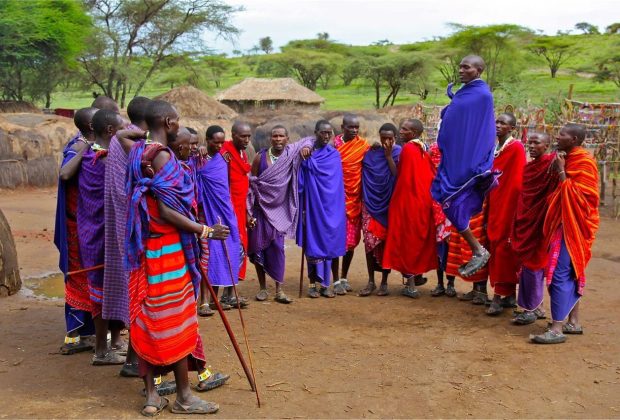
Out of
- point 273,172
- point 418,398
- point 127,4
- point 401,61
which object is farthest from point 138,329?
point 401,61

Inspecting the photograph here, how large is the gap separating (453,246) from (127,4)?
82.5 feet

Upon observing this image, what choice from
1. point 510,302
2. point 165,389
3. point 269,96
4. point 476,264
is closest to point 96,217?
point 165,389

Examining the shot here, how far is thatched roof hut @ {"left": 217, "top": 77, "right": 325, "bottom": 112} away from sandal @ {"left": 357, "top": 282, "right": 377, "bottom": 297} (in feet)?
66.0

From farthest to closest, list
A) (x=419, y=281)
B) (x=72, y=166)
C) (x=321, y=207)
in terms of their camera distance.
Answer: (x=419, y=281) → (x=321, y=207) → (x=72, y=166)

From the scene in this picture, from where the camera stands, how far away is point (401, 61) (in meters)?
33.6

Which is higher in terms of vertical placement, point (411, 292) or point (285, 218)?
point (285, 218)

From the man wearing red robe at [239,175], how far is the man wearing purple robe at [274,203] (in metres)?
0.16

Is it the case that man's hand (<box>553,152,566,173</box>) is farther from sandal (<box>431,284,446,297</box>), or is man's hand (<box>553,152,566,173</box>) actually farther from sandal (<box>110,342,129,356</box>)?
sandal (<box>110,342,129,356</box>)

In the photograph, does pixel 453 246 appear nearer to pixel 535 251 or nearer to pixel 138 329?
pixel 535 251

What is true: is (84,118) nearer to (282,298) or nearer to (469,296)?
(282,298)

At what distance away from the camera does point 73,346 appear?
4.79 metres

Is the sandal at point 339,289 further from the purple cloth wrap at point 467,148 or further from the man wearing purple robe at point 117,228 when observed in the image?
the man wearing purple robe at point 117,228

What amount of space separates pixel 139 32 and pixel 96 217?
2651 cm

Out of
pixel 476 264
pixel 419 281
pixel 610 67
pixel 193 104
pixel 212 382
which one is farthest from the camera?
pixel 610 67
